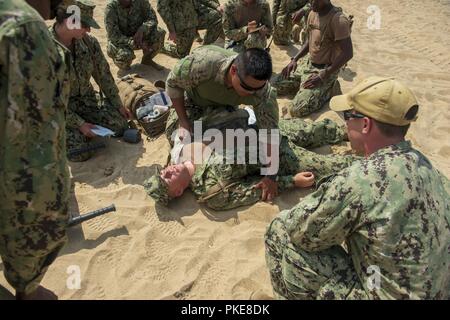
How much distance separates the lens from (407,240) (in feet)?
7.17

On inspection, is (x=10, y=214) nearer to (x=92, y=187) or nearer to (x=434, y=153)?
(x=92, y=187)

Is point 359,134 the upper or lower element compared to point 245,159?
upper

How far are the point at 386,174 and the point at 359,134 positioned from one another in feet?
1.06

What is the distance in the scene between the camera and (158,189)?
3.86 meters

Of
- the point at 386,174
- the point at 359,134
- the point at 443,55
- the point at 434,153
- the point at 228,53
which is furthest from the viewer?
the point at 443,55

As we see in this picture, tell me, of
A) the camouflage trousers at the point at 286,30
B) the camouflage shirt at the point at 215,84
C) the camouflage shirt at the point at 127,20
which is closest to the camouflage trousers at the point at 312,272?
the camouflage shirt at the point at 215,84

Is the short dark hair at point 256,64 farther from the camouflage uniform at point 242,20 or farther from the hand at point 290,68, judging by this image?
the camouflage uniform at point 242,20

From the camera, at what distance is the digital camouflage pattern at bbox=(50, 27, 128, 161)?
446cm

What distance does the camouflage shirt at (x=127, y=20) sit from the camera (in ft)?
19.9

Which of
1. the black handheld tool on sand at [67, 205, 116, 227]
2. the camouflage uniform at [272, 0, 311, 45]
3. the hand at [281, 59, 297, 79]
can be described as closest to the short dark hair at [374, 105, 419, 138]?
the black handheld tool on sand at [67, 205, 116, 227]

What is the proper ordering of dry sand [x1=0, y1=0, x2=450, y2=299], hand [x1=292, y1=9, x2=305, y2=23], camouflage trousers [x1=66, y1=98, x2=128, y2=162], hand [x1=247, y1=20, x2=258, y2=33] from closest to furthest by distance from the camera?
dry sand [x1=0, y1=0, x2=450, y2=299]
camouflage trousers [x1=66, y1=98, x2=128, y2=162]
hand [x1=247, y1=20, x2=258, y2=33]
hand [x1=292, y1=9, x2=305, y2=23]

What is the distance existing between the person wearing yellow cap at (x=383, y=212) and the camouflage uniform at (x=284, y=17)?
4.83 m

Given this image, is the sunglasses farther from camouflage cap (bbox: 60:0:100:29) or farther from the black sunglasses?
camouflage cap (bbox: 60:0:100:29)
